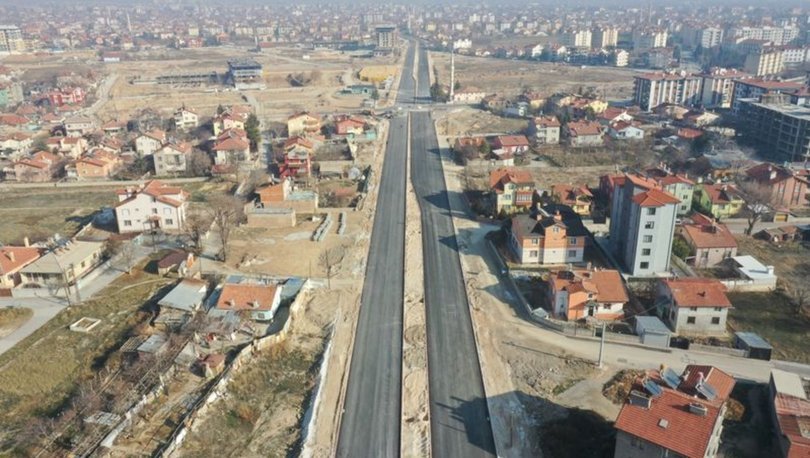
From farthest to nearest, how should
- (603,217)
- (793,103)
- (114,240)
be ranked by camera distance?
(793,103) < (603,217) < (114,240)

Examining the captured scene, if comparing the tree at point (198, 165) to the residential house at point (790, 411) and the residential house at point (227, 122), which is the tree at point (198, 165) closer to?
the residential house at point (227, 122)

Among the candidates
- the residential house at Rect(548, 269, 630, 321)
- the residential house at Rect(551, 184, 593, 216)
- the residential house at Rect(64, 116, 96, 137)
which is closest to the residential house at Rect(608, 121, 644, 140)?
the residential house at Rect(551, 184, 593, 216)

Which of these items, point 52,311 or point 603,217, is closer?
point 52,311

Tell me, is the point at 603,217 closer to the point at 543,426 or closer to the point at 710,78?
the point at 543,426

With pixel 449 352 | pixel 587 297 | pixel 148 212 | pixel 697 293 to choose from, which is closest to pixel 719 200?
pixel 697 293

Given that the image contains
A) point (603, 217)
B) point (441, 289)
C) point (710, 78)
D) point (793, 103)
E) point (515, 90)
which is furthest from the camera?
point (515, 90)

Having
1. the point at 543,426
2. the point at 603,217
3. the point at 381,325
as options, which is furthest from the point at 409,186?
the point at 543,426
